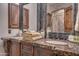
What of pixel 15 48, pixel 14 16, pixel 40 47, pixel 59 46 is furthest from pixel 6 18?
pixel 59 46

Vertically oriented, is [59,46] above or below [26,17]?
below

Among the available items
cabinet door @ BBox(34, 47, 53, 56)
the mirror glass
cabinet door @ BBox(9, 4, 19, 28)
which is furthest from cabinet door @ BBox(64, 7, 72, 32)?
cabinet door @ BBox(9, 4, 19, 28)

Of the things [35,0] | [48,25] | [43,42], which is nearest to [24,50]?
[43,42]

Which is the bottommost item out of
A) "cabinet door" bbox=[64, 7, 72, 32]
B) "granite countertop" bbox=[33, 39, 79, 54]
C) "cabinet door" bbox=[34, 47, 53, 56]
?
"cabinet door" bbox=[34, 47, 53, 56]

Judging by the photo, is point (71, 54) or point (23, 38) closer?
point (71, 54)

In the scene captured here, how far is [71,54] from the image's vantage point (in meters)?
1.17

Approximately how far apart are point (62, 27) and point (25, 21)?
0.30 meters

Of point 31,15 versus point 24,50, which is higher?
point 31,15

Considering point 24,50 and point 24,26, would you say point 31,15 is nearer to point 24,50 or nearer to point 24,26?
point 24,26

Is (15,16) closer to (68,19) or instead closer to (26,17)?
(26,17)

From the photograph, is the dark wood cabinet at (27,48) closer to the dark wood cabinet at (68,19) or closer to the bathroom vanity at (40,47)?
the bathroom vanity at (40,47)

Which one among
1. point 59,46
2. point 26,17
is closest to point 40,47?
point 59,46

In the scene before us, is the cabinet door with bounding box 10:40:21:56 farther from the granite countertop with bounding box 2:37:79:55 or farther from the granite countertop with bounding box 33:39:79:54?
the granite countertop with bounding box 33:39:79:54

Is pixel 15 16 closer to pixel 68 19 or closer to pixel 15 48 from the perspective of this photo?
pixel 15 48
